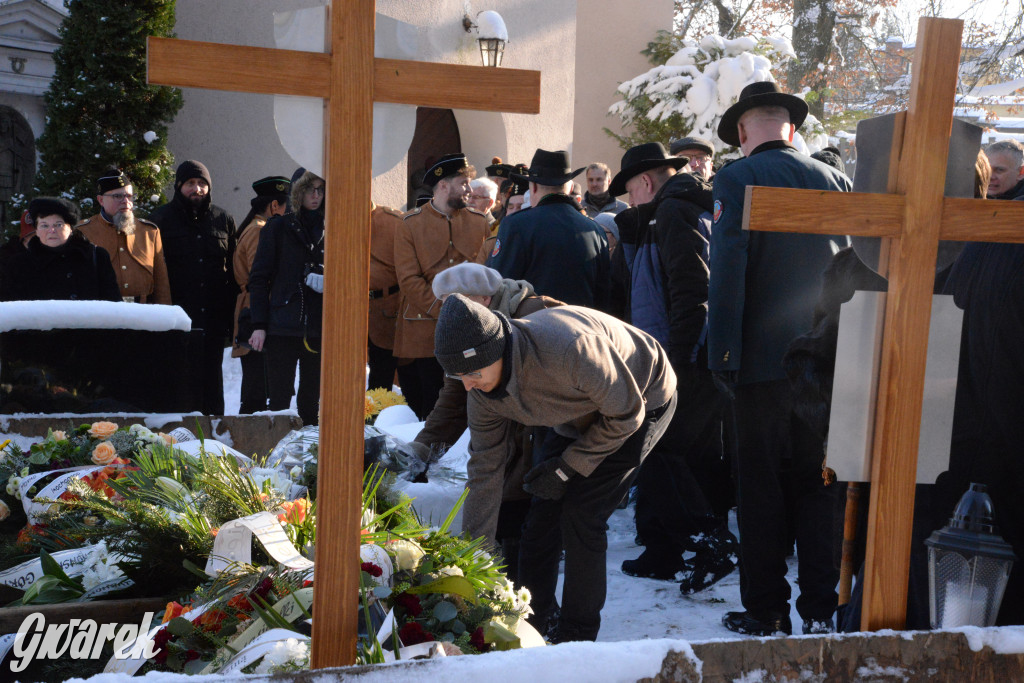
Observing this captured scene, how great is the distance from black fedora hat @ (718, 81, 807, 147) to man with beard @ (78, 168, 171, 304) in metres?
3.84

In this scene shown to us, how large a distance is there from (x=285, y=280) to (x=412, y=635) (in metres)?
4.22

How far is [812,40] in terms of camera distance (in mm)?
18578

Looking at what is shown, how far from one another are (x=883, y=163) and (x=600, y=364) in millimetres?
1190

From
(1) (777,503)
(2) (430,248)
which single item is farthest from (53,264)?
(1) (777,503)

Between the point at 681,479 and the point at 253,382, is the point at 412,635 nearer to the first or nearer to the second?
the point at 681,479

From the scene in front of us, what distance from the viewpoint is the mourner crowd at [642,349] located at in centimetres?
281

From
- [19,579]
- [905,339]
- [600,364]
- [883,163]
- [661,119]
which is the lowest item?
[19,579]

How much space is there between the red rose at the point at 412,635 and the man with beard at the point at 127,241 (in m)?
4.76

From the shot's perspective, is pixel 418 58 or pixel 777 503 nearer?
pixel 777 503

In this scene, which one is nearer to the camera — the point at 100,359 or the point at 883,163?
the point at 883,163

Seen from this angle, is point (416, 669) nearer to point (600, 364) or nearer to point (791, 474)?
point (600, 364)

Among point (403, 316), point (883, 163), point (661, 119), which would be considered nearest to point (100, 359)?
point (403, 316)

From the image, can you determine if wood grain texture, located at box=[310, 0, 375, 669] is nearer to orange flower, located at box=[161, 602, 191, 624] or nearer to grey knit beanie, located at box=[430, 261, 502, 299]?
orange flower, located at box=[161, 602, 191, 624]

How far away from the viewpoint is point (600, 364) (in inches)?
121
